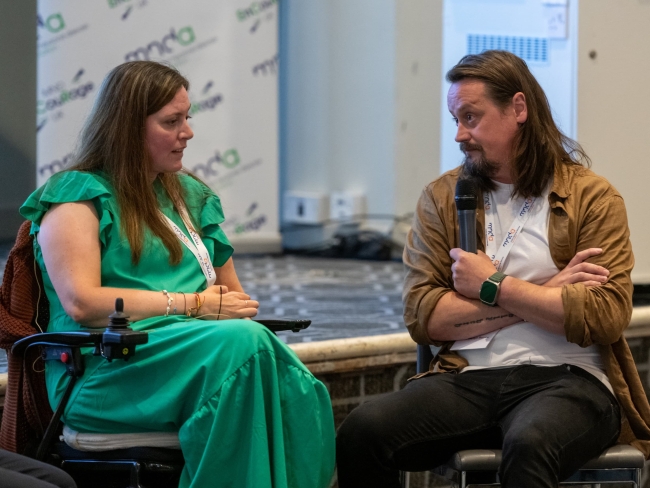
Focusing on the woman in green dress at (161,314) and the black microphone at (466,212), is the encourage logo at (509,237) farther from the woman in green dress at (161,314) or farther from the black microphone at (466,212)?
the woman in green dress at (161,314)

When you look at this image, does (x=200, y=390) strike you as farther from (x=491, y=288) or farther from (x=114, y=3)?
(x=114, y=3)

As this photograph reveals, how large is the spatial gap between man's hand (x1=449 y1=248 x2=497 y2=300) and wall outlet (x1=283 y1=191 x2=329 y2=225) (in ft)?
12.3

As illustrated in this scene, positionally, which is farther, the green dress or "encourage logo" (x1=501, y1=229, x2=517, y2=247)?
"encourage logo" (x1=501, y1=229, x2=517, y2=247)

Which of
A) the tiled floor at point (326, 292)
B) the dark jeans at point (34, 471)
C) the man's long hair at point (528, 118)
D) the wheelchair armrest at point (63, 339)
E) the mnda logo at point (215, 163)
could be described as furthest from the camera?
the mnda logo at point (215, 163)

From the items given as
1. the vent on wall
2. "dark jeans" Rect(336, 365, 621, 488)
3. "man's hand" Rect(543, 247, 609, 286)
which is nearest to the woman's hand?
"dark jeans" Rect(336, 365, 621, 488)

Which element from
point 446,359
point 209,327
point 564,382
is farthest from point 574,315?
point 209,327

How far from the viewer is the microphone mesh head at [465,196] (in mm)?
1969

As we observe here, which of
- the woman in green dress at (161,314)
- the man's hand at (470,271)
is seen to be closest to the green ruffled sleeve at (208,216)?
the woman in green dress at (161,314)

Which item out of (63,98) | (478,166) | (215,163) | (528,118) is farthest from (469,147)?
(215,163)

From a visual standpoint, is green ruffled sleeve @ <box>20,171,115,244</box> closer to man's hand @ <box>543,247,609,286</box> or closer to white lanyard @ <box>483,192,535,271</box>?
white lanyard @ <box>483,192,535,271</box>

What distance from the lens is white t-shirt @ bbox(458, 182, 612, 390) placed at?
→ 2.05 meters

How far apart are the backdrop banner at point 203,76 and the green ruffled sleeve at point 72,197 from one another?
2.96 meters

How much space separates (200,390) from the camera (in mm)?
1811

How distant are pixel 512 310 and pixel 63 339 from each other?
3.03ft
